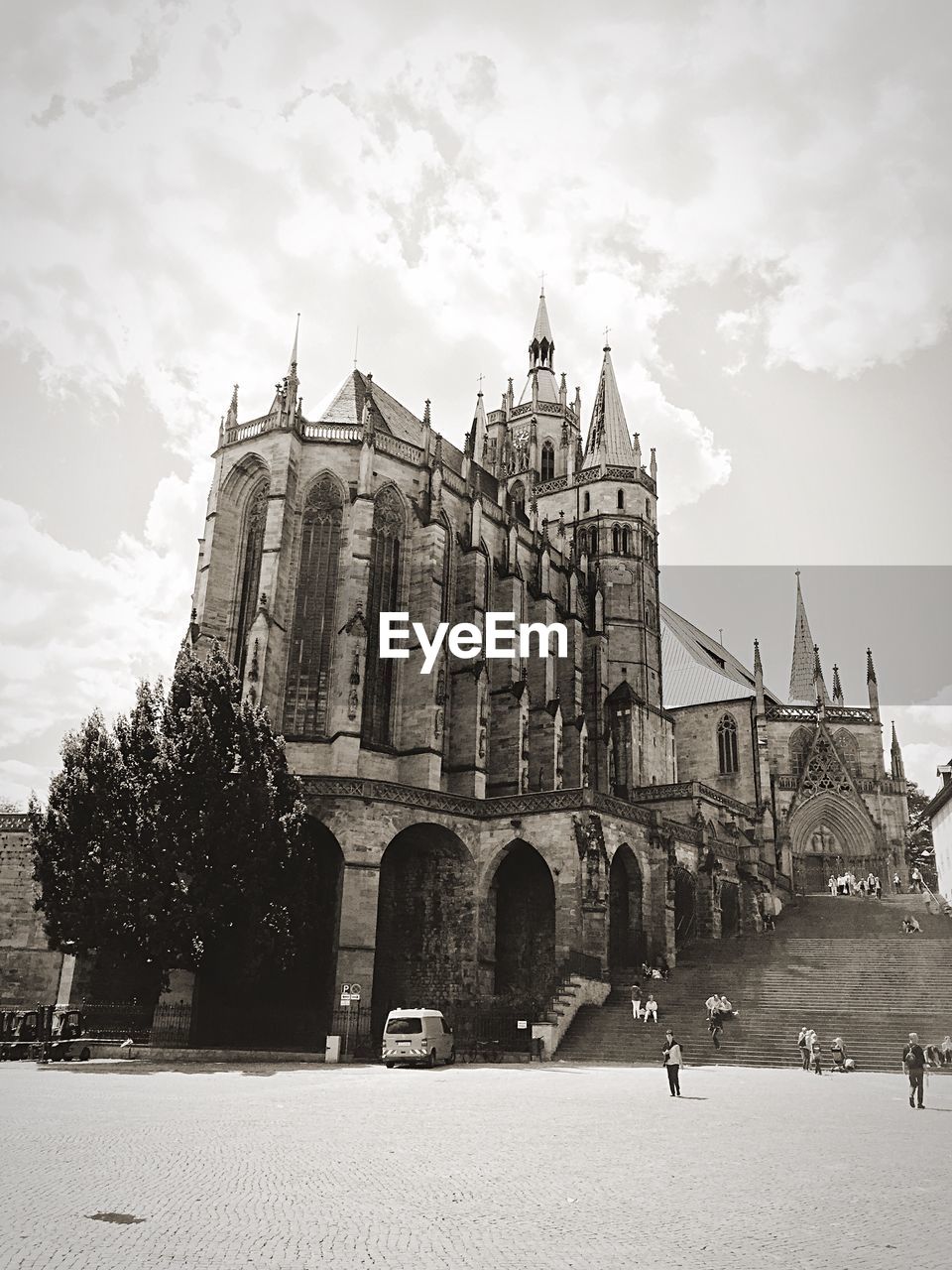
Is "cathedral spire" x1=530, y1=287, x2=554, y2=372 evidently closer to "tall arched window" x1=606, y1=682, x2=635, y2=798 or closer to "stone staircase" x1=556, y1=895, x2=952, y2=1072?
"tall arched window" x1=606, y1=682, x2=635, y2=798

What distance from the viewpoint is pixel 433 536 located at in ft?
127

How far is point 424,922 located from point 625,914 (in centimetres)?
663

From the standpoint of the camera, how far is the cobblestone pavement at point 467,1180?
673 centimetres

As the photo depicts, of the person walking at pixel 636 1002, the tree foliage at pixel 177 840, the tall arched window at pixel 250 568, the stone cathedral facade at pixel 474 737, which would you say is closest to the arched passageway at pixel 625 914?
the stone cathedral facade at pixel 474 737

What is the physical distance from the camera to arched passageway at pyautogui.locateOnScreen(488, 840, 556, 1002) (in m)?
32.5

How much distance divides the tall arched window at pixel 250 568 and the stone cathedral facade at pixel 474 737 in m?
0.09

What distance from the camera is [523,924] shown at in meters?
33.4

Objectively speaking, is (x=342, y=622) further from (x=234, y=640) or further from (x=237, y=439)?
(x=237, y=439)

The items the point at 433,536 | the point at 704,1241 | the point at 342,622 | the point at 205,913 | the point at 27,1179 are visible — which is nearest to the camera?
the point at 704,1241

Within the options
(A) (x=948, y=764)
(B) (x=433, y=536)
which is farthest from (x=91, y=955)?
(A) (x=948, y=764)

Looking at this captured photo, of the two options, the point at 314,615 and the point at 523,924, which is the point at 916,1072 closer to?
the point at 523,924

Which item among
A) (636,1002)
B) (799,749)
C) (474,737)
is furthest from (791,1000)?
(799,749)

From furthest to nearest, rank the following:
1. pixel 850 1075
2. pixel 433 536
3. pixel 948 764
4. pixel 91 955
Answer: pixel 948 764 < pixel 433 536 < pixel 91 955 < pixel 850 1075

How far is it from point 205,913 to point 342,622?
42.2 ft
